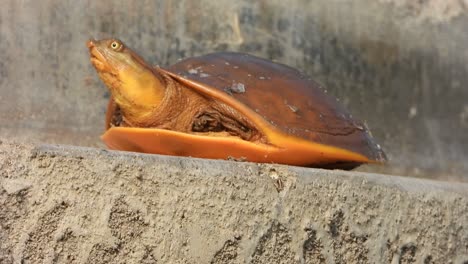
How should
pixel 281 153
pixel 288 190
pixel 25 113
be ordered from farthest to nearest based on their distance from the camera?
pixel 25 113, pixel 281 153, pixel 288 190

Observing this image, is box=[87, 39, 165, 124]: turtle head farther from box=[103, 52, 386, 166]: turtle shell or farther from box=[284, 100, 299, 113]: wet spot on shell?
box=[284, 100, 299, 113]: wet spot on shell

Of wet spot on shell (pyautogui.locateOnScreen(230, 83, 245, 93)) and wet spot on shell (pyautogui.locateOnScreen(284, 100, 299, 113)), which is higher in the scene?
wet spot on shell (pyautogui.locateOnScreen(230, 83, 245, 93))

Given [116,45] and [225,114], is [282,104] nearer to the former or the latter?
[225,114]

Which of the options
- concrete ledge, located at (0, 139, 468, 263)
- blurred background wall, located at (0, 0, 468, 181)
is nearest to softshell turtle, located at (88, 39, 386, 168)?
concrete ledge, located at (0, 139, 468, 263)

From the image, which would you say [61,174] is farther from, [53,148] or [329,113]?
[329,113]

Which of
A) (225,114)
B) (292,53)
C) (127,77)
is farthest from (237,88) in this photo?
(292,53)

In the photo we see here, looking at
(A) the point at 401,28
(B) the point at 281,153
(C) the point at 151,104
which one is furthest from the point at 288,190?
(A) the point at 401,28
